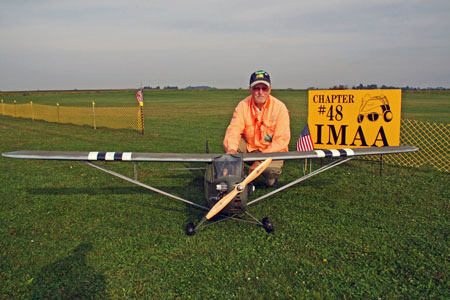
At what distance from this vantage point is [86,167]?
10445 mm

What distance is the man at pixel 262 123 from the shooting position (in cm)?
727

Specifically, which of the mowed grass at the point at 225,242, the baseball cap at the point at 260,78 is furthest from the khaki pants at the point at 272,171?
the baseball cap at the point at 260,78

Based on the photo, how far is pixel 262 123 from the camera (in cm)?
761

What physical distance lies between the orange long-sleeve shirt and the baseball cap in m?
0.54

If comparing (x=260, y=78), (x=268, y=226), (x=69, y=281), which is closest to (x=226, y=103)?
(x=260, y=78)

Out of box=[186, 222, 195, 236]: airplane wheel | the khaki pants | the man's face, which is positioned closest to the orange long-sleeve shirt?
the man's face

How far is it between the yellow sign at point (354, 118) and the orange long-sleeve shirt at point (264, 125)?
11.5 ft

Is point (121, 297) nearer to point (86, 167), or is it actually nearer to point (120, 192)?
point (120, 192)

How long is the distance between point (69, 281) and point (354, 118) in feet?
28.6

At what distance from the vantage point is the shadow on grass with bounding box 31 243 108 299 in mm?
4074

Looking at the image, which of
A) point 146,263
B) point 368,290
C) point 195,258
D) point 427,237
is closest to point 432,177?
point 427,237

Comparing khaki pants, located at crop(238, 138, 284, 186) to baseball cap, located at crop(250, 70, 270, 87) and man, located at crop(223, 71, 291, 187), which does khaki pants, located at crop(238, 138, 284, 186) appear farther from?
baseball cap, located at crop(250, 70, 270, 87)

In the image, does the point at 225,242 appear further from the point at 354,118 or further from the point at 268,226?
the point at 354,118

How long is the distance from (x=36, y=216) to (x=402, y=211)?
7163 millimetres
